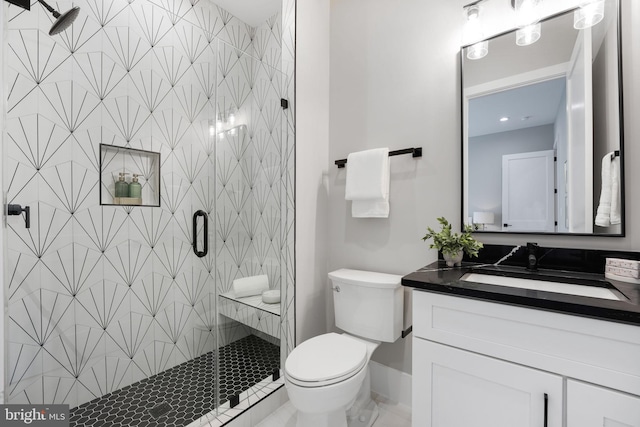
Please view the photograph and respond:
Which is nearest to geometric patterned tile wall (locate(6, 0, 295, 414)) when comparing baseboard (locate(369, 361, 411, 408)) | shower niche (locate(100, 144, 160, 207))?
shower niche (locate(100, 144, 160, 207))

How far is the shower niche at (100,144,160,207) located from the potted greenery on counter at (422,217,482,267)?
1.78 metres

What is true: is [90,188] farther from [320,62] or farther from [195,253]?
[320,62]

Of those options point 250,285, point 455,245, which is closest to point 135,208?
point 250,285

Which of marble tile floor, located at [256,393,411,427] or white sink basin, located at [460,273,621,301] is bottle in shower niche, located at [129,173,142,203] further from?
white sink basin, located at [460,273,621,301]

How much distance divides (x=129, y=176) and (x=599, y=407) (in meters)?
2.34

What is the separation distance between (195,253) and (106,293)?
1.73ft

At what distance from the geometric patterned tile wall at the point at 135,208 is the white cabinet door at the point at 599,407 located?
4.58ft

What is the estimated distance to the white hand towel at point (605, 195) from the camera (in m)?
1.18

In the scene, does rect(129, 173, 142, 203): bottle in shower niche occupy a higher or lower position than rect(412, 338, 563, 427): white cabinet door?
higher

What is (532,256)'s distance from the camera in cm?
128

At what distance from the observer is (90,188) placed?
63.1 inches

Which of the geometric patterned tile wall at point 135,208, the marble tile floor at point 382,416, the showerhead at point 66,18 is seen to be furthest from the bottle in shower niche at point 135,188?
the marble tile floor at point 382,416

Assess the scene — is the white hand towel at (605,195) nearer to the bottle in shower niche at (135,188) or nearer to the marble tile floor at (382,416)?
the marble tile floor at (382,416)
